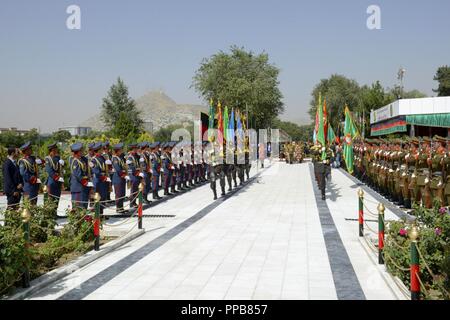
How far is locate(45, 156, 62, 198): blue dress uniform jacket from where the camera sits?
11.2 metres

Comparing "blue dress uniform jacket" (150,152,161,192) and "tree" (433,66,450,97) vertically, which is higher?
"tree" (433,66,450,97)

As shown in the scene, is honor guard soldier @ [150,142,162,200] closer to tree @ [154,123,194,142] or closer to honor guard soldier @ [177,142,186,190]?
honor guard soldier @ [177,142,186,190]

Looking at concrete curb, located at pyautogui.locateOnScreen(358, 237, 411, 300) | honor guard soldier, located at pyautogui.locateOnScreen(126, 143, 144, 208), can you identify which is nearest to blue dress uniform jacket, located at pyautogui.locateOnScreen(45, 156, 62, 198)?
honor guard soldier, located at pyautogui.locateOnScreen(126, 143, 144, 208)

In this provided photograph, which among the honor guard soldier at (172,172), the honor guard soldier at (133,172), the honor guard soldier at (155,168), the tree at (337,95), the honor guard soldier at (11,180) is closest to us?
the honor guard soldier at (11,180)

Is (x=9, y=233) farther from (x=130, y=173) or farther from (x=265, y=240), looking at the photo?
(x=130, y=173)

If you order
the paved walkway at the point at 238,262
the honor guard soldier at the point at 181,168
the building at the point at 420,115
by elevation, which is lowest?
the paved walkway at the point at 238,262

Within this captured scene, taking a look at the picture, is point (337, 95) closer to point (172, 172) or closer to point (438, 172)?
point (172, 172)

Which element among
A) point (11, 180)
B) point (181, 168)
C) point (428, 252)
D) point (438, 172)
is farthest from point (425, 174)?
point (181, 168)

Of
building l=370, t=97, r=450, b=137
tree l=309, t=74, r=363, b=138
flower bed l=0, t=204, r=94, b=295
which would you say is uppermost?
tree l=309, t=74, r=363, b=138

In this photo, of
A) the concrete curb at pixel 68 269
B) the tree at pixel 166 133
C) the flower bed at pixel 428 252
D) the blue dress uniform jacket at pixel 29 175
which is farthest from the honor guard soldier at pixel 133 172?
the tree at pixel 166 133

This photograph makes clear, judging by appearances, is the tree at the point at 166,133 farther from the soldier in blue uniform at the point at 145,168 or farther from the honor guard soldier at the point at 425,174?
the honor guard soldier at the point at 425,174

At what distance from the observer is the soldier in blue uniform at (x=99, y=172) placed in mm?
12023

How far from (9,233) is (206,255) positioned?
324 cm

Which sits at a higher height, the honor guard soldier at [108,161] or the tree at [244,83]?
the tree at [244,83]
